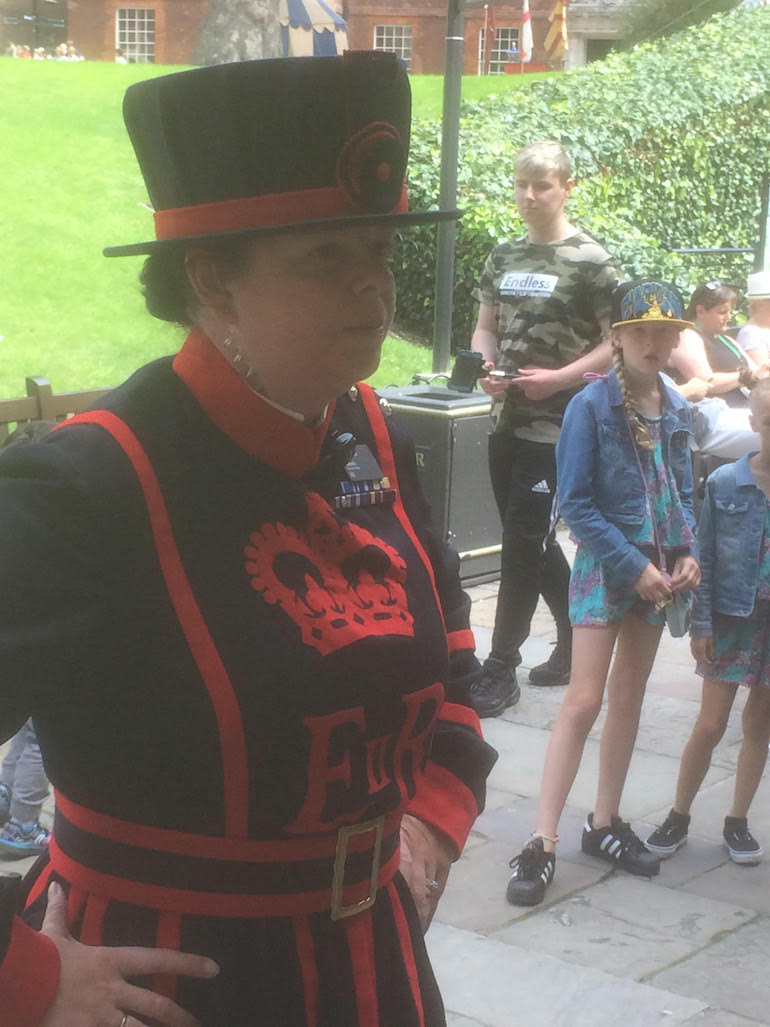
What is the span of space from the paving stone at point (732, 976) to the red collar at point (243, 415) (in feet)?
8.69

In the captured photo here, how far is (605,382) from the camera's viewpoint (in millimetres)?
4715

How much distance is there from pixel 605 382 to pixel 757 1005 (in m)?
1.92

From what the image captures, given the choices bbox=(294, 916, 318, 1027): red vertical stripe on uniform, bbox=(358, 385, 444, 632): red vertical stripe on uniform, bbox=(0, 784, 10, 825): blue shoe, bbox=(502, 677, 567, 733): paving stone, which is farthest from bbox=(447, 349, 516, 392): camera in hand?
bbox=(294, 916, 318, 1027): red vertical stripe on uniform

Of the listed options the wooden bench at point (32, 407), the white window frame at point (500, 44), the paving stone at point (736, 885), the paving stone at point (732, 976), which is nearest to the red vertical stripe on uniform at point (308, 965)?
the paving stone at point (732, 976)

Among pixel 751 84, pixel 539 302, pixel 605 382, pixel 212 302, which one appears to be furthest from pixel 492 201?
pixel 212 302

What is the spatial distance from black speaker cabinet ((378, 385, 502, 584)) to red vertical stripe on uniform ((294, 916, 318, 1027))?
244 inches

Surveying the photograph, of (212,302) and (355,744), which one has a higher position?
(212,302)

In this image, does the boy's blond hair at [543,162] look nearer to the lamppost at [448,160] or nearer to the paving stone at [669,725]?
the paving stone at [669,725]

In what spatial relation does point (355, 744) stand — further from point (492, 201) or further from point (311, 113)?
point (492, 201)

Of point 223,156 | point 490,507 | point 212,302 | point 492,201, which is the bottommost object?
point 490,507

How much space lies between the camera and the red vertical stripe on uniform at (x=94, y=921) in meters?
1.66

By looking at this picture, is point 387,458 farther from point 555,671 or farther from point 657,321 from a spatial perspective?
point 555,671

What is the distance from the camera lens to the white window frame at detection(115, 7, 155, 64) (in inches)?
1548

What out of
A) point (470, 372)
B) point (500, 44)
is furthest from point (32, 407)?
point (500, 44)
